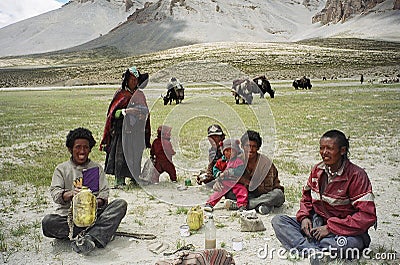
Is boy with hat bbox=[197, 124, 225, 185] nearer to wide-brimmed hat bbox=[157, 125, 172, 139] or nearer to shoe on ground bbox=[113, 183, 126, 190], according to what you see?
wide-brimmed hat bbox=[157, 125, 172, 139]

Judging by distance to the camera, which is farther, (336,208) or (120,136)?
(120,136)

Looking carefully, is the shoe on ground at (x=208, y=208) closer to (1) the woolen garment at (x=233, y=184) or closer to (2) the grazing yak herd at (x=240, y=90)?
A: (1) the woolen garment at (x=233, y=184)

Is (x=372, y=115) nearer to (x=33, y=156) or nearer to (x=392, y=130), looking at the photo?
(x=392, y=130)

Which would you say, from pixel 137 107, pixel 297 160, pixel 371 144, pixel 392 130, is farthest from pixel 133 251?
pixel 392 130

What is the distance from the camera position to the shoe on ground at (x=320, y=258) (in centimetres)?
409

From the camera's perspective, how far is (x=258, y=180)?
5691mm

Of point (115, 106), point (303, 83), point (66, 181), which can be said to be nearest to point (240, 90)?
point (303, 83)

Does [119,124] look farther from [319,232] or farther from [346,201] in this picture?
[346,201]

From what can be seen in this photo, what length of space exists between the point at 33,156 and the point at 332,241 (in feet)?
24.2

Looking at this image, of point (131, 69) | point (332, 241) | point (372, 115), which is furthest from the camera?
point (372, 115)

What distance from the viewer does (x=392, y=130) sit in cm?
1228

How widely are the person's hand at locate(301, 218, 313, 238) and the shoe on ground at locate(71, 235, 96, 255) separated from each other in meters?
2.04

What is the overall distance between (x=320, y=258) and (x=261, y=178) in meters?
1.66

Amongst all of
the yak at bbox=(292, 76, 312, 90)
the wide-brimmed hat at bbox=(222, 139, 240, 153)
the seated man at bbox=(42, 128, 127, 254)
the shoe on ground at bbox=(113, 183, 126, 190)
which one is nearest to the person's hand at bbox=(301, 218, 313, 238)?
the wide-brimmed hat at bbox=(222, 139, 240, 153)
